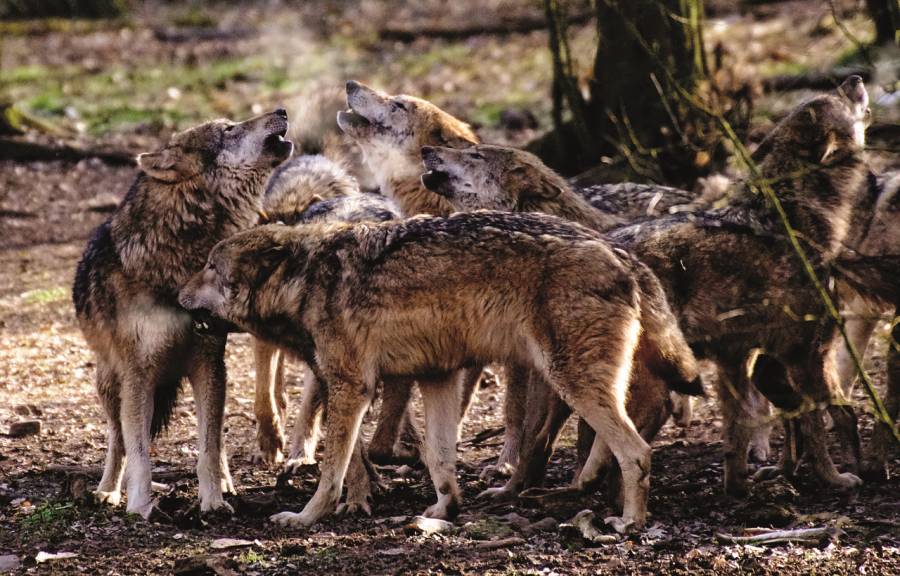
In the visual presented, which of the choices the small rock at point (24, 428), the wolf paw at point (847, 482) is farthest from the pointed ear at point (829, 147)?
the small rock at point (24, 428)

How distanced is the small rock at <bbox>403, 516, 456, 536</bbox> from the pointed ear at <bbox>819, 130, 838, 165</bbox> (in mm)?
2546

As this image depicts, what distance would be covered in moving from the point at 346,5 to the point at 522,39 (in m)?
4.37

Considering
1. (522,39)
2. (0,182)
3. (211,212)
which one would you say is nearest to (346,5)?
(522,39)

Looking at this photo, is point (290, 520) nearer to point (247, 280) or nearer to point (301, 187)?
point (247, 280)

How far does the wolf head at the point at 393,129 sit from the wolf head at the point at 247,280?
2.04 meters

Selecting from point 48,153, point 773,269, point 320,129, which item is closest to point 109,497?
point 773,269

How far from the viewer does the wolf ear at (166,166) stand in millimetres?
6691

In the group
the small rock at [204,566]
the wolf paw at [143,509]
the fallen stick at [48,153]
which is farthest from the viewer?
the fallen stick at [48,153]

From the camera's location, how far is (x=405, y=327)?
238 inches

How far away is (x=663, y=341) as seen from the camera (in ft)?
19.3

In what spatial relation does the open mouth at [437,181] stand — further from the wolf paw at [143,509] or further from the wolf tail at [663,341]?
the wolf paw at [143,509]

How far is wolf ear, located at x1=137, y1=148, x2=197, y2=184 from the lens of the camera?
6691 millimetres

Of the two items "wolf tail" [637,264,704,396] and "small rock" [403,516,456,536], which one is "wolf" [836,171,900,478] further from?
"small rock" [403,516,456,536]

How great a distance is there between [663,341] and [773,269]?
2.65 ft
